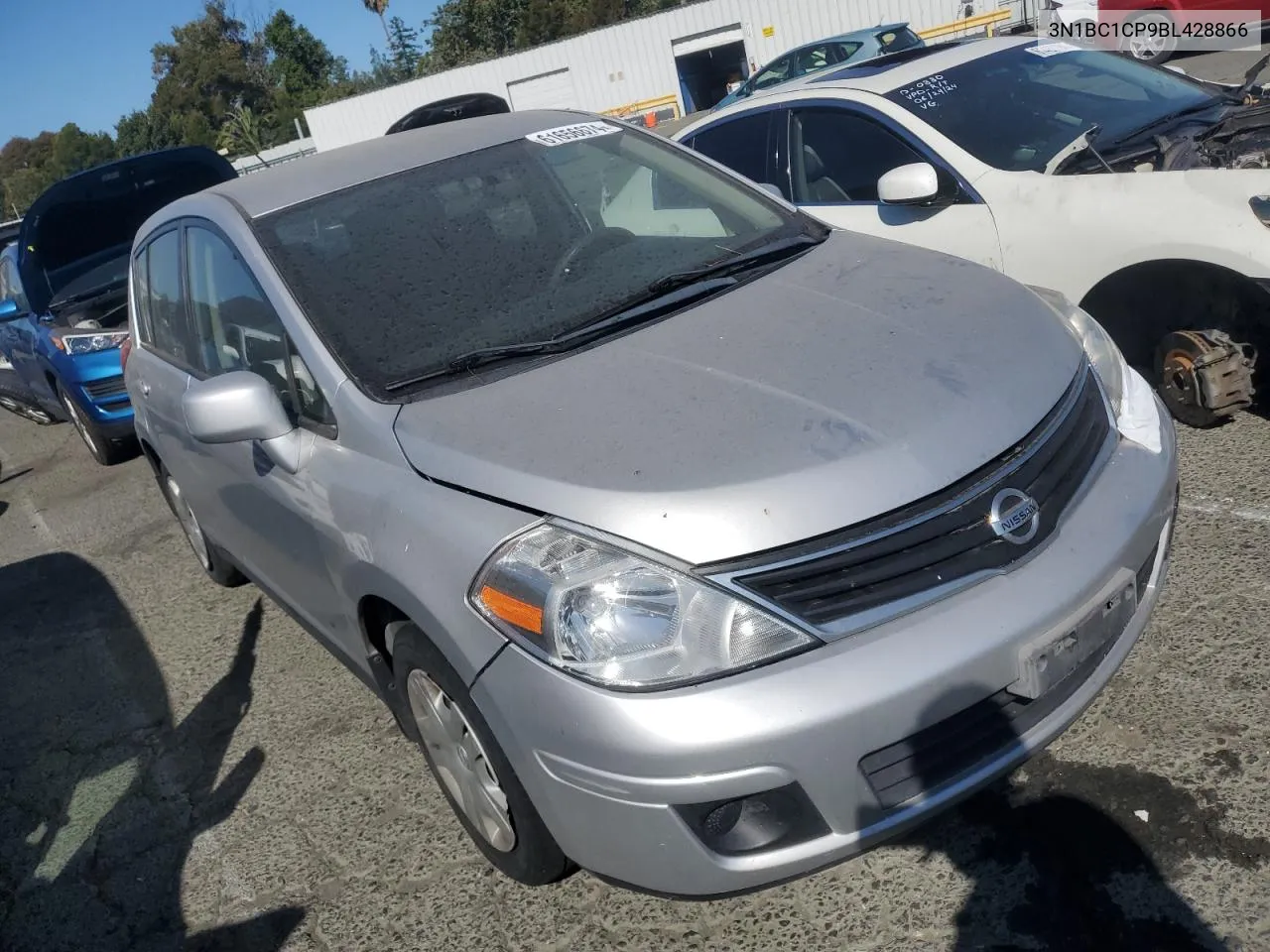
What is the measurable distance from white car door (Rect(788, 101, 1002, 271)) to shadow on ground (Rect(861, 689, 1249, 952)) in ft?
7.88

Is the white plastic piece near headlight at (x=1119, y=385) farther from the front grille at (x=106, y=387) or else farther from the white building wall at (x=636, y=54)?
the white building wall at (x=636, y=54)

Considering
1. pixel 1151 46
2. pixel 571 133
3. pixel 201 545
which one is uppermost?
pixel 571 133

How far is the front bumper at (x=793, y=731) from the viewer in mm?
2018

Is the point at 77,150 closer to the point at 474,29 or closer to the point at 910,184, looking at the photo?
the point at 474,29

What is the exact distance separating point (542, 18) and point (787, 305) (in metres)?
61.1

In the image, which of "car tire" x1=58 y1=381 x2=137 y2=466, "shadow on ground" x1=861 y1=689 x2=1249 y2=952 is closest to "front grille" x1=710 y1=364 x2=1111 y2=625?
"shadow on ground" x1=861 y1=689 x2=1249 y2=952

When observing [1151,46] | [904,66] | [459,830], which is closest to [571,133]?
[904,66]

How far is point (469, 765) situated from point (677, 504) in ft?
3.06

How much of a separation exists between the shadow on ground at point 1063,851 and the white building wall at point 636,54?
36.0m

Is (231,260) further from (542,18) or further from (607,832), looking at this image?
(542,18)

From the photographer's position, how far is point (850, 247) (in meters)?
3.33

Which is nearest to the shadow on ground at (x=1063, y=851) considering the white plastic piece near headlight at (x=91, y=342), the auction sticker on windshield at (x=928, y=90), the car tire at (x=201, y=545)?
the auction sticker on windshield at (x=928, y=90)

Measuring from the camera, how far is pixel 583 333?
9.41ft

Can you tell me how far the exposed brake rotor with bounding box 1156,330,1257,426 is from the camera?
12.8ft
